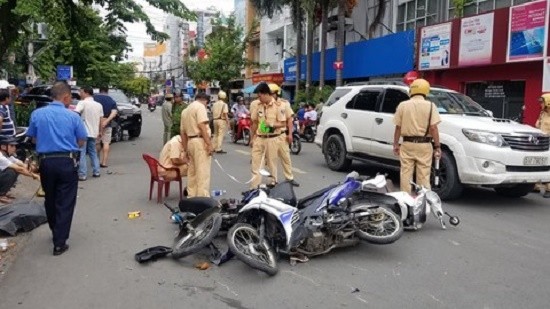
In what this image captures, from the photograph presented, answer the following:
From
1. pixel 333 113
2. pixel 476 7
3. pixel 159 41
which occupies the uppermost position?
pixel 476 7

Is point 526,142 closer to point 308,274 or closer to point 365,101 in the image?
point 365,101

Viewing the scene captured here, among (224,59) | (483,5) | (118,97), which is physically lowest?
(118,97)

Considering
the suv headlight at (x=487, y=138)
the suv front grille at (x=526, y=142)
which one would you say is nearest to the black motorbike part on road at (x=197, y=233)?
the suv headlight at (x=487, y=138)

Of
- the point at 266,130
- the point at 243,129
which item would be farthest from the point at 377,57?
the point at 266,130

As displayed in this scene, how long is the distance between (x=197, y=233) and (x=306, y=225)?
112cm

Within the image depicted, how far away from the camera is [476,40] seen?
1705 centimetres

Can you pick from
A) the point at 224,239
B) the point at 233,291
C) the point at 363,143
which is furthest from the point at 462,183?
the point at 233,291

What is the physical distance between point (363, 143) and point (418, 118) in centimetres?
302

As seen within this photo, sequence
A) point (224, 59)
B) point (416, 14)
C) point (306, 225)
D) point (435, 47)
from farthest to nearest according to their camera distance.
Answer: point (224, 59), point (416, 14), point (435, 47), point (306, 225)

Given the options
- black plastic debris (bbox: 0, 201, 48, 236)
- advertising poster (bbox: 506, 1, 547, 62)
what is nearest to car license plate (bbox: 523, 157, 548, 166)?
black plastic debris (bbox: 0, 201, 48, 236)

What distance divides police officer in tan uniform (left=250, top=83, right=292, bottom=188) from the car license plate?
3.62 meters

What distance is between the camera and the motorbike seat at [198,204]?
5812mm

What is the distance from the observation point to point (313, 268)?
195 inches

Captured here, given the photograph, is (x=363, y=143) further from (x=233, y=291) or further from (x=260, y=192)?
(x=233, y=291)
